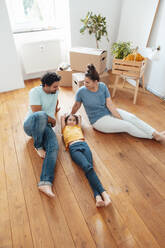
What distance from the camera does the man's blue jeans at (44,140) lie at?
1.56m

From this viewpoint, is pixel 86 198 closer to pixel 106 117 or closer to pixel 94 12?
pixel 106 117

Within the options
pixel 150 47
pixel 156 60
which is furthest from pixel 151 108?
pixel 150 47

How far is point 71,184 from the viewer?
5.26ft

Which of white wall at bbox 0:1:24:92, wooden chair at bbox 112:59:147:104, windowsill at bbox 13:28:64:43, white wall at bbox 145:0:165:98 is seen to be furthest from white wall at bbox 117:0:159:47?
white wall at bbox 0:1:24:92

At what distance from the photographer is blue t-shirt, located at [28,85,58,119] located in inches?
69.3

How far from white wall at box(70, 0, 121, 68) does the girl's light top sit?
6.30ft

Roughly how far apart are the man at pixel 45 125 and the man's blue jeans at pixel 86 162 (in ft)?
0.64

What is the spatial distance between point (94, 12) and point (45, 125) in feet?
7.67

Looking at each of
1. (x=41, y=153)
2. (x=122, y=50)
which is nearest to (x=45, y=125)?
(x=41, y=153)

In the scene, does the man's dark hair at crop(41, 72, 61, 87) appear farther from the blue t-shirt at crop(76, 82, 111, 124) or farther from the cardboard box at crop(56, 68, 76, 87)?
the cardboard box at crop(56, 68, 76, 87)

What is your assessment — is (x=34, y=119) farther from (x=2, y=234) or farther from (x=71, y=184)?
(x=2, y=234)

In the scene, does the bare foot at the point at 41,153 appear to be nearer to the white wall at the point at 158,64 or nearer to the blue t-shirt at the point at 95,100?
the blue t-shirt at the point at 95,100

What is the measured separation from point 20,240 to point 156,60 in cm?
273

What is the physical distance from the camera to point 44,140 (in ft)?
5.91
